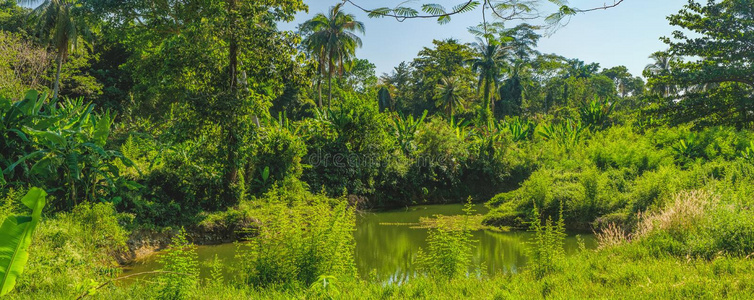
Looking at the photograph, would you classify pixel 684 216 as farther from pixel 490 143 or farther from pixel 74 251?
pixel 490 143

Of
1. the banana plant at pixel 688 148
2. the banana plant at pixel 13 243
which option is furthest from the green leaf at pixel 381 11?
the banana plant at pixel 688 148

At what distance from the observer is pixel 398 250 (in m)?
8.90

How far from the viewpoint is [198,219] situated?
9.25 m

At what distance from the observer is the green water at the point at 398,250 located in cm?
729

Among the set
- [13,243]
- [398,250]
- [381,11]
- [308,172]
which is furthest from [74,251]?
[308,172]

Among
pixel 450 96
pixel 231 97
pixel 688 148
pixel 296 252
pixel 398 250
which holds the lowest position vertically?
pixel 398 250

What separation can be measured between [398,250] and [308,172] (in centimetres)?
478

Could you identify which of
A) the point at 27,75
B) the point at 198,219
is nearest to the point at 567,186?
the point at 198,219

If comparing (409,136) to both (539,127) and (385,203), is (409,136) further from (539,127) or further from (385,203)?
(539,127)

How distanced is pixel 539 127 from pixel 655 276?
53.7 ft

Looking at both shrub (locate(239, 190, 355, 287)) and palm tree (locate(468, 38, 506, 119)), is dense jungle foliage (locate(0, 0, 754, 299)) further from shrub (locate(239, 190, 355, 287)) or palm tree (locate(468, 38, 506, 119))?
palm tree (locate(468, 38, 506, 119))

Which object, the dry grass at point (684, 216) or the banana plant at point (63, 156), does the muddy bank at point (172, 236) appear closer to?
the banana plant at point (63, 156)

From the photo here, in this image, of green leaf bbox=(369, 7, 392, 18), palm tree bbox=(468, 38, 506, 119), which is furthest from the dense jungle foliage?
palm tree bbox=(468, 38, 506, 119)

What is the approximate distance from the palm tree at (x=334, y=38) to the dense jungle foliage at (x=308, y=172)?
0.10m
